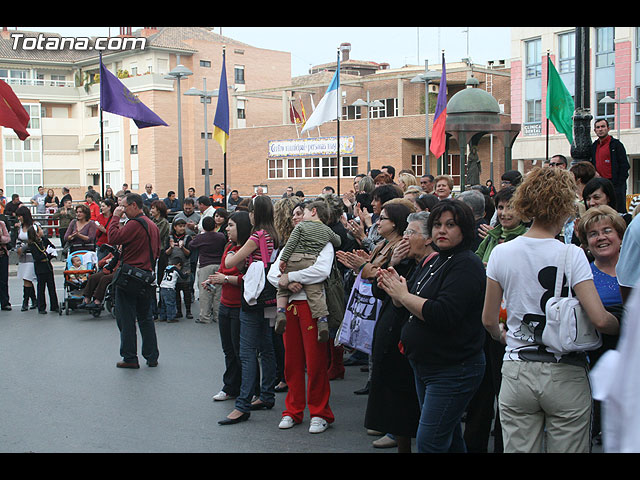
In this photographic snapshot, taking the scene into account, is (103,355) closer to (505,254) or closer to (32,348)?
(32,348)

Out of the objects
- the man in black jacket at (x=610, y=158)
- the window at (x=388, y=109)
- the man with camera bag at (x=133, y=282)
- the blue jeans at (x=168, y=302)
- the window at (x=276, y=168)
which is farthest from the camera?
the window at (x=276, y=168)

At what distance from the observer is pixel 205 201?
14.6 metres

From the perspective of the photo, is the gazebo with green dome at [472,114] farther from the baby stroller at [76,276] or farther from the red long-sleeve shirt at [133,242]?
the red long-sleeve shirt at [133,242]

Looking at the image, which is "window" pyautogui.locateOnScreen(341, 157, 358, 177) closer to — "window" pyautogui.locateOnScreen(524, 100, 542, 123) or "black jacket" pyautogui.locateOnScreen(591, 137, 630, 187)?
"window" pyautogui.locateOnScreen(524, 100, 542, 123)

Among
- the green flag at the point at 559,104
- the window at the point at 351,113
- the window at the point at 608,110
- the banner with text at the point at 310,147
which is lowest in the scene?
the green flag at the point at 559,104

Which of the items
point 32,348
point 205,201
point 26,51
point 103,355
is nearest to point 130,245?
point 103,355

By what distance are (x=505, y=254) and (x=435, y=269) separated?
602 millimetres

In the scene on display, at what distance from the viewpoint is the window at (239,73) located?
232ft

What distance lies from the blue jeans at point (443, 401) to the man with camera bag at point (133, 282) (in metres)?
5.54

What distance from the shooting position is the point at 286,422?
6.75m

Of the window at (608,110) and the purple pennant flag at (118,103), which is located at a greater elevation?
the window at (608,110)

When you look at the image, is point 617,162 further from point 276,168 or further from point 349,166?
point 276,168

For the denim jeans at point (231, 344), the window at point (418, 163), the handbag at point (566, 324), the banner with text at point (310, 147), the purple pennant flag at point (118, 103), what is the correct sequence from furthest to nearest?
the banner with text at point (310, 147)
the window at point (418, 163)
the purple pennant flag at point (118, 103)
the denim jeans at point (231, 344)
the handbag at point (566, 324)

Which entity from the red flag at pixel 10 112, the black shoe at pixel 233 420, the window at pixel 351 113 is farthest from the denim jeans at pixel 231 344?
the window at pixel 351 113
